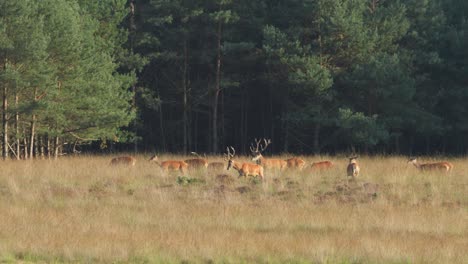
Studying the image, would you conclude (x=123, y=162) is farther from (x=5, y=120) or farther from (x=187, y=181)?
(x=5, y=120)

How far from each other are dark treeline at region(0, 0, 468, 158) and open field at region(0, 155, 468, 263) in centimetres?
820

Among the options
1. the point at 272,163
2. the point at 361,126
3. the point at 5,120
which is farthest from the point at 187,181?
the point at 361,126

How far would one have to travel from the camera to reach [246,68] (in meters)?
38.3

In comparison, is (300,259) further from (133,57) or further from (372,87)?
(133,57)

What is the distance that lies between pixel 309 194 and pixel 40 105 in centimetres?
1315

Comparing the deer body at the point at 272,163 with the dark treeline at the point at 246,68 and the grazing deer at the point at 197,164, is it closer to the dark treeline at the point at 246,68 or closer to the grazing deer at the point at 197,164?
the grazing deer at the point at 197,164

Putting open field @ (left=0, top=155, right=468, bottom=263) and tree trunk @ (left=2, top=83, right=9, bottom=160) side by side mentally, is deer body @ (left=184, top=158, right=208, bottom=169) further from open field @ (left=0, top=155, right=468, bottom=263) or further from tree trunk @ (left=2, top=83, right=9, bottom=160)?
tree trunk @ (left=2, top=83, right=9, bottom=160)

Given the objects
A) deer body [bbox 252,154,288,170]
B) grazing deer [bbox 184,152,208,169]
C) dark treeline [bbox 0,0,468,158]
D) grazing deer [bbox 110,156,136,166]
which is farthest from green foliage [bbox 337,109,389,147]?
grazing deer [bbox 110,156,136,166]

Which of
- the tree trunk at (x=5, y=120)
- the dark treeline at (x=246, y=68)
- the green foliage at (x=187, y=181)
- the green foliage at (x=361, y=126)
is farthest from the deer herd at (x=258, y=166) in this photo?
the green foliage at (x=361, y=126)

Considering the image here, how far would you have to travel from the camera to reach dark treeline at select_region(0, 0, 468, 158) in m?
28.5

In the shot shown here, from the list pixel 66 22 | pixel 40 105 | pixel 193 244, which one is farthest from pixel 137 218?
pixel 66 22

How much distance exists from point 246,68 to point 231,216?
83.0ft

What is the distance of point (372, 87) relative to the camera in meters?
32.8

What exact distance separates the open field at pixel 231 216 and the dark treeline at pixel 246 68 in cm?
820
